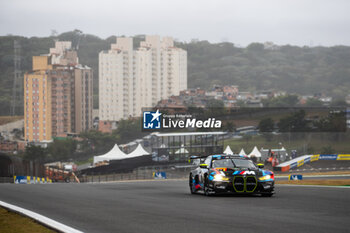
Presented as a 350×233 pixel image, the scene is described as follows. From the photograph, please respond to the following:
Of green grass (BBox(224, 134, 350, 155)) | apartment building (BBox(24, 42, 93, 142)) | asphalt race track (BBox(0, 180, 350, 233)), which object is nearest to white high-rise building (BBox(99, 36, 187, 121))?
apartment building (BBox(24, 42, 93, 142))

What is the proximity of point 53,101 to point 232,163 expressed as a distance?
5735 inches

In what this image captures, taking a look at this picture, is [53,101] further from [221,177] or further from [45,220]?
[45,220]

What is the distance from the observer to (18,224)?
10.5 meters

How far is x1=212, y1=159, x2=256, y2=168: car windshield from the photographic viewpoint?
695 inches

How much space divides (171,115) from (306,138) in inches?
711

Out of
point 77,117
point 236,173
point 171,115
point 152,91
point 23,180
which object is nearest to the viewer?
point 236,173

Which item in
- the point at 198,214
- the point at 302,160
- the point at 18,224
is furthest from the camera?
the point at 302,160

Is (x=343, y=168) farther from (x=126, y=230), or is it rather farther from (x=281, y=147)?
(x=126, y=230)

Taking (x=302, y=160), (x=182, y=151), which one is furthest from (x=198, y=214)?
(x=182, y=151)

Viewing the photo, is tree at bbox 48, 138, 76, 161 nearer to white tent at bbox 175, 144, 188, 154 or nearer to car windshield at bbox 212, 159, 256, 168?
white tent at bbox 175, 144, 188, 154

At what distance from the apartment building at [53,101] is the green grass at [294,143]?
89.9 metres

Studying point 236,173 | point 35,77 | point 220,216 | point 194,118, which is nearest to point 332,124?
point 194,118

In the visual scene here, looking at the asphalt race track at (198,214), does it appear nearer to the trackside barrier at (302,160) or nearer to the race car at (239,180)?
the race car at (239,180)

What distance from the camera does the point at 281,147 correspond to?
244 ft
